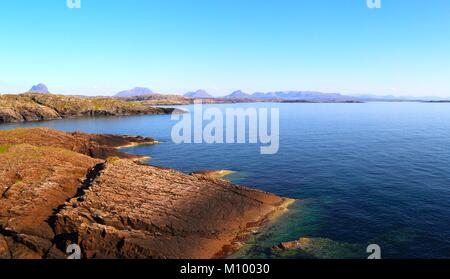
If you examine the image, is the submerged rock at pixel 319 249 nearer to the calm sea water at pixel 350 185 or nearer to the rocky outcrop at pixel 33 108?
the calm sea water at pixel 350 185

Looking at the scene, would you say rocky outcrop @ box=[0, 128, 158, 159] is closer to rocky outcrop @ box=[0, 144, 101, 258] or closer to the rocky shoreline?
the rocky shoreline

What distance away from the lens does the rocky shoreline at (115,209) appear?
1180 inches

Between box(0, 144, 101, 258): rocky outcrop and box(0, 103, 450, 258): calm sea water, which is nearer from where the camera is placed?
box(0, 144, 101, 258): rocky outcrop

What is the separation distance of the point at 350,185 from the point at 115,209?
3607 centimetres

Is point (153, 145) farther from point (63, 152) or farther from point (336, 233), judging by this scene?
point (336, 233)

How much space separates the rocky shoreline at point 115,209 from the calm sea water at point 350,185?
465 cm

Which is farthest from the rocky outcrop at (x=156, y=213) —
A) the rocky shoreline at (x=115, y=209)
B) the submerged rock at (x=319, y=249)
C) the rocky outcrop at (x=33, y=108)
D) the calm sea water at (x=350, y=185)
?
the rocky outcrop at (x=33, y=108)

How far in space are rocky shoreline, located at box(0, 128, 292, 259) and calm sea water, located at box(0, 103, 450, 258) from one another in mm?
4654

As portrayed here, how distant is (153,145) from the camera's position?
3740 inches

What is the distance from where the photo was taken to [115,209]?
1329 inches

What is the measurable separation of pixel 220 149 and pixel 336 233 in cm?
5219

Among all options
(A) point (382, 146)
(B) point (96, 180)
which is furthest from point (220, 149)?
(B) point (96, 180)

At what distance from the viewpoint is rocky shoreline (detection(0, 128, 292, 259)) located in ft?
98.4

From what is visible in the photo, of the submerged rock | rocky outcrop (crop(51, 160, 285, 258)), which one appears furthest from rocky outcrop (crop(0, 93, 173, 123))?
the submerged rock
